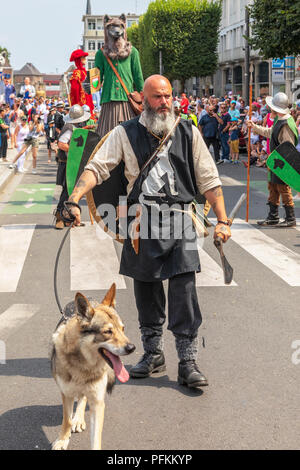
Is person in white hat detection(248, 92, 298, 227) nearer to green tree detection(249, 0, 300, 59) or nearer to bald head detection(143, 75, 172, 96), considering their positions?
bald head detection(143, 75, 172, 96)

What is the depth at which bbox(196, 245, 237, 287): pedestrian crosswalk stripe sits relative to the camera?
753 cm

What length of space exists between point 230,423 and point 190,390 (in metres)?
0.58

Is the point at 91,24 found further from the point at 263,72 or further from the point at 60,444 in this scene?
the point at 60,444

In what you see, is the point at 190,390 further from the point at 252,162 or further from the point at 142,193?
the point at 252,162

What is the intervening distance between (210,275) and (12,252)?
2.83m

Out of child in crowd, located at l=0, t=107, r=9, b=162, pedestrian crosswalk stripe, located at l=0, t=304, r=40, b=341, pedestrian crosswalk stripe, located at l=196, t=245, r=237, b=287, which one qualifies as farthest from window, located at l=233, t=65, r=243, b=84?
pedestrian crosswalk stripe, located at l=0, t=304, r=40, b=341

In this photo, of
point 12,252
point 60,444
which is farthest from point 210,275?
point 60,444

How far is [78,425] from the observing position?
4.10 metres

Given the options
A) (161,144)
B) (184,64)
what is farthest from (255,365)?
(184,64)

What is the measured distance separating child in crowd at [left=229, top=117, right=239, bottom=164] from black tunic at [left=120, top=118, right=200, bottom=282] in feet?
57.4

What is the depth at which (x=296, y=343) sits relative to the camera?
18.3ft

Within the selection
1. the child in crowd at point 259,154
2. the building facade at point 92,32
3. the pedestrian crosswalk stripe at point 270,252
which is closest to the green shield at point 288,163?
the pedestrian crosswalk stripe at point 270,252

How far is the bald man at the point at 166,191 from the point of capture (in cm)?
458

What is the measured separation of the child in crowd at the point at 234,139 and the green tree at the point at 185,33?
1711 inches
